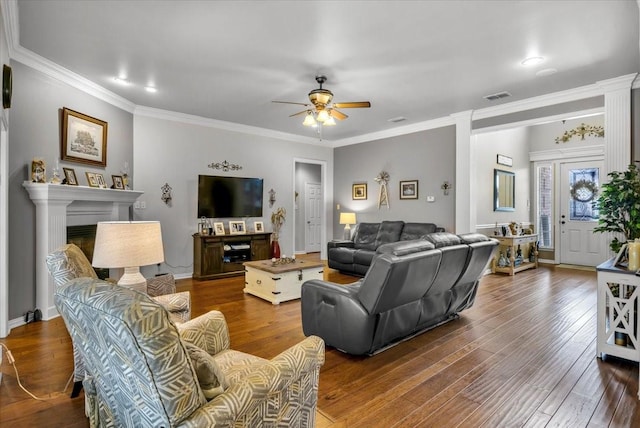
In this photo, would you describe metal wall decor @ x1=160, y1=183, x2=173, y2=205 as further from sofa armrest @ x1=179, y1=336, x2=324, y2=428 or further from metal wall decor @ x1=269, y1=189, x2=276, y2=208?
sofa armrest @ x1=179, y1=336, x2=324, y2=428

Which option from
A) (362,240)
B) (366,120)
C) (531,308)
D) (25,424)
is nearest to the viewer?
(25,424)

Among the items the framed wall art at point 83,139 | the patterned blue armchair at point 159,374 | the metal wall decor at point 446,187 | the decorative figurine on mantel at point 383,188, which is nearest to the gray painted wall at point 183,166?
the framed wall art at point 83,139

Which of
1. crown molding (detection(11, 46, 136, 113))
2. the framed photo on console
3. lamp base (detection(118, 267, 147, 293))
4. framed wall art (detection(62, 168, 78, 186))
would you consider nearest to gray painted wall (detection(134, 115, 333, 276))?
the framed photo on console

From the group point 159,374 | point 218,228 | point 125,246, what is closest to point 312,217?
point 218,228

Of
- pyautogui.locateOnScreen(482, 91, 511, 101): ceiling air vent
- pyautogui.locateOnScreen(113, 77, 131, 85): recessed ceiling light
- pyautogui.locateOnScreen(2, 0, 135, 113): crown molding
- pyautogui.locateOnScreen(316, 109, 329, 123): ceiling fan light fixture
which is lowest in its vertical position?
pyautogui.locateOnScreen(316, 109, 329, 123): ceiling fan light fixture

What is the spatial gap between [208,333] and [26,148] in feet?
10.7

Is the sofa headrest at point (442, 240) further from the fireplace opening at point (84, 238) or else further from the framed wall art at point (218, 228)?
the framed wall art at point (218, 228)

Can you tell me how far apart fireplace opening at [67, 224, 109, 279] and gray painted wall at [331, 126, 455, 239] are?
4887 millimetres

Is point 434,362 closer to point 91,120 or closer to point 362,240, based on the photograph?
point 362,240

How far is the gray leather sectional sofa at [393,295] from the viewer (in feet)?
8.23

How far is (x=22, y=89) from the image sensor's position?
3471 mm

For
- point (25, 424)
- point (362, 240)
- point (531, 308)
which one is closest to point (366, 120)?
point (362, 240)

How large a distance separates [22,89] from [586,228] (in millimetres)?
9355

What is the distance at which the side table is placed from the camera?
2586 mm
